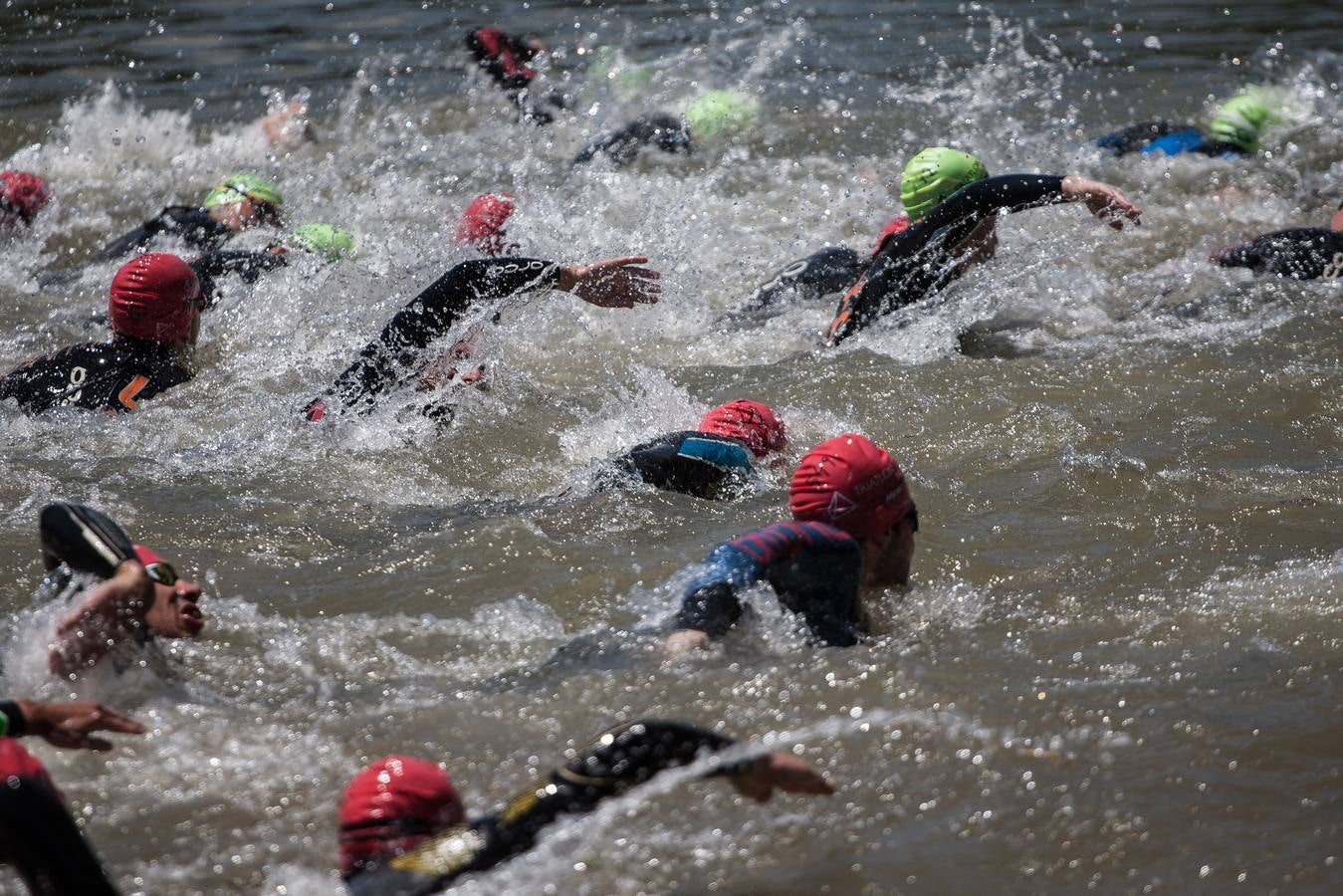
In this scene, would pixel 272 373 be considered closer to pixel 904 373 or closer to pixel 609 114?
pixel 904 373

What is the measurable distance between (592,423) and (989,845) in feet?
12.5

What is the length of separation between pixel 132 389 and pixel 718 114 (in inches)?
306

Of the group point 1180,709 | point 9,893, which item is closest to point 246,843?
point 9,893

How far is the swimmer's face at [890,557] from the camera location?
4648 mm

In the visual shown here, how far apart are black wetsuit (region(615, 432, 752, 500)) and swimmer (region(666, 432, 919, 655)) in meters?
1.18

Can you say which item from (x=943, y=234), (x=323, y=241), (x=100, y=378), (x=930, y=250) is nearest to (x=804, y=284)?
(x=930, y=250)

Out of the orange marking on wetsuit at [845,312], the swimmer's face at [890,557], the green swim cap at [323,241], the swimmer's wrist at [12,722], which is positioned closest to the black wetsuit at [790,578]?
the swimmer's face at [890,557]

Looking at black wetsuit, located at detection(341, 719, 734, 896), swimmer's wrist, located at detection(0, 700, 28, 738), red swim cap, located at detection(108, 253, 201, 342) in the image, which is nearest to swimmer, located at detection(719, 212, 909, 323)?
red swim cap, located at detection(108, 253, 201, 342)

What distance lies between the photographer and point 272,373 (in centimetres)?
799

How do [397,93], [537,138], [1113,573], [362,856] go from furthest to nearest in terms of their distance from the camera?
[397,93], [537,138], [1113,573], [362,856]

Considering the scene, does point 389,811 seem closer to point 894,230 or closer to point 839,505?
point 839,505

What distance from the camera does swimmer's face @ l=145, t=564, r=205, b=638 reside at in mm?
4203

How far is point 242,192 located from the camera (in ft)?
33.4

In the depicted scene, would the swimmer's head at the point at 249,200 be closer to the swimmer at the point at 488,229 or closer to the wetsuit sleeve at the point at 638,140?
the swimmer at the point at 488,229
